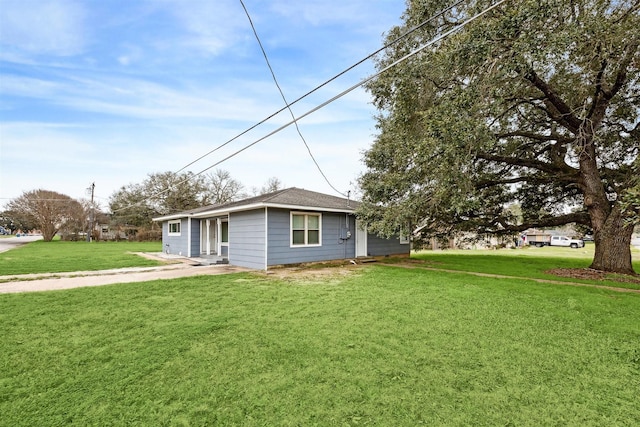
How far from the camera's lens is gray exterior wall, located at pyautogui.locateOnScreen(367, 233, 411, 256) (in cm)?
1330

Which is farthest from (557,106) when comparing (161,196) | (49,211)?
(49,211)

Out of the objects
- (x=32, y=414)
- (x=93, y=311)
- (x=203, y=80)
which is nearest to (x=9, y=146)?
(x=203, y=80)

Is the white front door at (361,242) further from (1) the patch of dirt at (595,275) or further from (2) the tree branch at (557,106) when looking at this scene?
(2) the tree branch at (557,106)

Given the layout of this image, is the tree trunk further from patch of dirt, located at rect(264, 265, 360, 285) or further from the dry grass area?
patch of dirt, located at rect(264, 265, 360, 285)

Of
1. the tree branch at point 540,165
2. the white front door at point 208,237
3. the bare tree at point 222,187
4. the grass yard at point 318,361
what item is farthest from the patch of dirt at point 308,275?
the bare tree at point 222,187

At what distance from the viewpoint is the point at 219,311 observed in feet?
15.9

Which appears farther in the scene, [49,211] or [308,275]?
[49,211]

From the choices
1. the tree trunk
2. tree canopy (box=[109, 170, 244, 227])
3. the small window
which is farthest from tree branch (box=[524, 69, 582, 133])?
tree canopy (box=[109, 170, 244, 227])

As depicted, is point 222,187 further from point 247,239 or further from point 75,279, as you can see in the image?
point 75,279

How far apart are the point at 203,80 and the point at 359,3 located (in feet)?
21.1

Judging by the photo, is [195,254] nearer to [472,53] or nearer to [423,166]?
[423,166]

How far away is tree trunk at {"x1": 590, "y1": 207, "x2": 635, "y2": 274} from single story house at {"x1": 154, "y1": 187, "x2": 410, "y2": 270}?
7.46m

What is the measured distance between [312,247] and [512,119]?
870 centimetres

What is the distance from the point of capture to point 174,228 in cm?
1684
